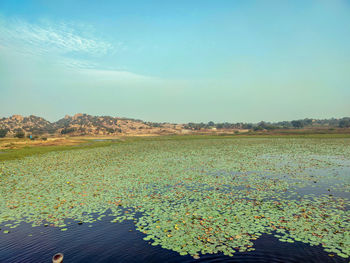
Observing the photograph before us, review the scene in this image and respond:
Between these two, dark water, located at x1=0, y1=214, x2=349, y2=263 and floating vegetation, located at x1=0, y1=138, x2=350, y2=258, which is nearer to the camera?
dark water, located at x1=0, y1=214, x2=349, y2=263

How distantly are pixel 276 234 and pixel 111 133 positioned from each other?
192 m

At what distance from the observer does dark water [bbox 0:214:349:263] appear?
9062 millimetres

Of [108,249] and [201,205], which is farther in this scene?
[201,205]

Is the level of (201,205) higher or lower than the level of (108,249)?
higher

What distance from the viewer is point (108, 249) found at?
398 inches

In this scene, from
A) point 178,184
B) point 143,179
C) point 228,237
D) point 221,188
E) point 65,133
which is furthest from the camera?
point 65,133

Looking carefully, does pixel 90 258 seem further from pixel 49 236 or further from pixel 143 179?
pixel 143 179

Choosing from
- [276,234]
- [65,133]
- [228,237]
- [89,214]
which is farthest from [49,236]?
[65,133]

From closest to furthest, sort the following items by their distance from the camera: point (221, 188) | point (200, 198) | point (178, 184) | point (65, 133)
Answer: point (200, 198), point (221, 188), point (178, 184), point (65, 133)

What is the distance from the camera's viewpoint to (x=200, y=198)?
1677cm

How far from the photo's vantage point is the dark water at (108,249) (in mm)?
9062

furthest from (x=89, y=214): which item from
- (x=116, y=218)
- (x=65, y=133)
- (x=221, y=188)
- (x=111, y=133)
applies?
(x=65, y=133)

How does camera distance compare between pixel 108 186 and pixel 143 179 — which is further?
pixel 143 179

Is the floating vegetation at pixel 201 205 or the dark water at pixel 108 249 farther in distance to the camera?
the floating vegetation at pixel 201 205
